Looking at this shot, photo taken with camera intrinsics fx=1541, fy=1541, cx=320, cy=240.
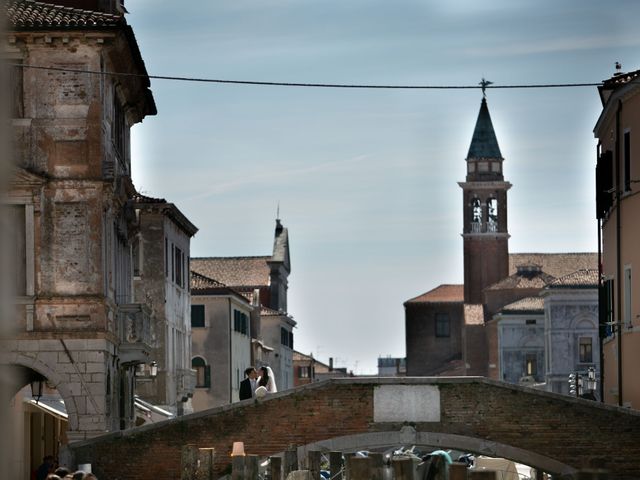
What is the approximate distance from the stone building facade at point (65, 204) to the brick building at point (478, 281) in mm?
81014

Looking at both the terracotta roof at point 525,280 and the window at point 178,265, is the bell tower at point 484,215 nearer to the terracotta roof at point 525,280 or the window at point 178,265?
the terracotta roof at point 525,280

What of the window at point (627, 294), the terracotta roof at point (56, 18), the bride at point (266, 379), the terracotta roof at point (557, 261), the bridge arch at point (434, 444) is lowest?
the bridge arch at point (434, 444)

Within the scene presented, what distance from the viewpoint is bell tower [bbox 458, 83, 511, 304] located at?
4636 inches

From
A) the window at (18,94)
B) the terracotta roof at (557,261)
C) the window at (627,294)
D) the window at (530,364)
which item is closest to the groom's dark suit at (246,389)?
the window at (18,94)

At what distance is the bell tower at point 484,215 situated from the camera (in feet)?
386

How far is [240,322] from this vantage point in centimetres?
7244

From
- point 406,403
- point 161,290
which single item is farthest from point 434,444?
point 161,290

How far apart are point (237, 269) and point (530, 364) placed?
2010 cm

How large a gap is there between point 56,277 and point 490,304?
84515mm

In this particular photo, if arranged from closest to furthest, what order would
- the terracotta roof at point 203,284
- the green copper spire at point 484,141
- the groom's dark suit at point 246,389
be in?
the groom's dark suit at point 246,389 → the terracotta roof at point 203,284 → the green copper spire at point 484,141

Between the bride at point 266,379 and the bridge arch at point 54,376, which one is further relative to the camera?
the bridge arch at point 54,376

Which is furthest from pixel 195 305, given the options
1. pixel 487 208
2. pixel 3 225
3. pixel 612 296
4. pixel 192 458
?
pixel 3 225

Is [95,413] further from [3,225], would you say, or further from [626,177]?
[3,225]

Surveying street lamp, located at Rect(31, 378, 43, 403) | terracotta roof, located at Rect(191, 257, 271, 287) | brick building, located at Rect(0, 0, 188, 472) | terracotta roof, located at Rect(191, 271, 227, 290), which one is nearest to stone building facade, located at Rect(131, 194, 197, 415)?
street lamp, located at Rect(31, 378, 43, 403)
